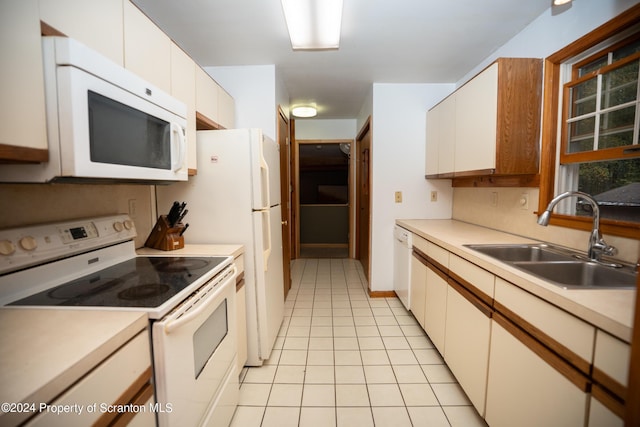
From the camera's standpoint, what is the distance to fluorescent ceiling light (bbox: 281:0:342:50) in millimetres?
1601

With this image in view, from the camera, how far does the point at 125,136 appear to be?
3.42 ft

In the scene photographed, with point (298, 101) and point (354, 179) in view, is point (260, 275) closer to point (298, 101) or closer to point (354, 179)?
point (298, 101)

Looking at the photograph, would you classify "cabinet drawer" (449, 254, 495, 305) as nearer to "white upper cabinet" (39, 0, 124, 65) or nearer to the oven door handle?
the oven door handle

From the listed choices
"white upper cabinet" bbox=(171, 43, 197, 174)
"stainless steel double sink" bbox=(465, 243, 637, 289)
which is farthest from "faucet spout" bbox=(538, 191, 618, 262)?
"white upper cabinet" bbox=(171, 43, 197, 174)

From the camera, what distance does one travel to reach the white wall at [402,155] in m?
2.93

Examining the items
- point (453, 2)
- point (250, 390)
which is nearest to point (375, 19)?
point (453, 2)

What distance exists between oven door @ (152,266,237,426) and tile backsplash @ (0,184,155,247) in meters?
0.72

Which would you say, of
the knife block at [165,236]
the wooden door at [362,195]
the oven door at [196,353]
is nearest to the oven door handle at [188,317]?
the oven door at [196,353]

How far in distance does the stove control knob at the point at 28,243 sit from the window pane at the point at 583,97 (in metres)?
2.74

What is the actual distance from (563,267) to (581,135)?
0.83m

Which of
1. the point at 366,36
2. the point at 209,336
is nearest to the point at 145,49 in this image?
the point at 209,336

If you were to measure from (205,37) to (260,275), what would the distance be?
1881mm

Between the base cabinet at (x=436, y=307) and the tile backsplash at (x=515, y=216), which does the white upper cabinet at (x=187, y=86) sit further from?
the tile backsplash at (x=515, y=216)

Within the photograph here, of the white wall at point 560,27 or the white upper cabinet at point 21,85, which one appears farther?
the white wall at point 560,27
